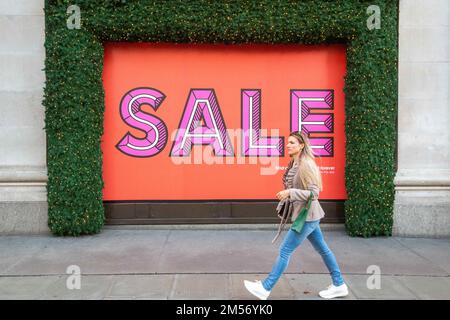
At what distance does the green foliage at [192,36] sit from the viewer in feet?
25.8

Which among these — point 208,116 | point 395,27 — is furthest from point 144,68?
point 395,27

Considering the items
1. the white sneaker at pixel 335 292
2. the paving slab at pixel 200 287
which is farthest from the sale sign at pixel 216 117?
the white sneaker at pixel 335 292

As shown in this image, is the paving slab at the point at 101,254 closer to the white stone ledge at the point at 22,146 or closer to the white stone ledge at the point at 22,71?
the white stone ledge at the point at 22,146

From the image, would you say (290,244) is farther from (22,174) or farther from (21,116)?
(21,116)

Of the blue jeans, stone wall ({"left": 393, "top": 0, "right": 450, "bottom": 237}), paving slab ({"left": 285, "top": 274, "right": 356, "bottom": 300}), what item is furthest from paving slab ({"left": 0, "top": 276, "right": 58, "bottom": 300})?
stone wall ({"left": 393, "top": 0, "right": 450, "bottom": 237})

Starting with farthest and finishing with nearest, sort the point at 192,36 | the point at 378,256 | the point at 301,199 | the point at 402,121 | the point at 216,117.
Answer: the point at 216,117
the point at 402,121
the point at 192,36
the point at 378,256
the point at 301,199

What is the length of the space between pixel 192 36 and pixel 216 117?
1619mm

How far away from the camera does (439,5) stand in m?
8.31

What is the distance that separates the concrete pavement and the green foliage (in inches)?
29.4

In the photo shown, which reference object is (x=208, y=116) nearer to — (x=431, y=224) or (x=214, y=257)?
(x=214, y=257)

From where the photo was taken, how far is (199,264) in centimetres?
637

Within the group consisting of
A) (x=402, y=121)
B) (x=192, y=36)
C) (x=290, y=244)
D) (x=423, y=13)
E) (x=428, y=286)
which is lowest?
(x=428, y=286)

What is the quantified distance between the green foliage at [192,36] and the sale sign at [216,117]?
544 millimetres

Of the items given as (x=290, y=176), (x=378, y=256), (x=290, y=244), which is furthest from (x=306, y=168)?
(x=378, y=256)
